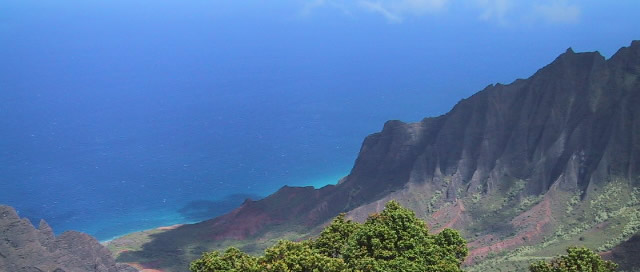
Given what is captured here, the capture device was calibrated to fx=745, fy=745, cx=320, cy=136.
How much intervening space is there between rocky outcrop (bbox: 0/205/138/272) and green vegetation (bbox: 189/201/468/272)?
3458 cm

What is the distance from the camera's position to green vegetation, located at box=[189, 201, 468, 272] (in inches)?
1407

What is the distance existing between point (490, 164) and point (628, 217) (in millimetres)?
20719

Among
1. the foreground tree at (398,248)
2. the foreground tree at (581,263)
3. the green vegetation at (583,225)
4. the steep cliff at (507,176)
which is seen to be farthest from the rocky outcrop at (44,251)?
the foreground tree at (581,263)

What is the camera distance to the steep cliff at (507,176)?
78562 mm

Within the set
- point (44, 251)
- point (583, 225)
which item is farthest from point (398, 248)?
point (583, 225)

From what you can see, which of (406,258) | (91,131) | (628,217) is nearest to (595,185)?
(628,217)

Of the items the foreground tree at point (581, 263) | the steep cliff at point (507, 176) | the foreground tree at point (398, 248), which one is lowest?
the foreground tree at point (581, 263)

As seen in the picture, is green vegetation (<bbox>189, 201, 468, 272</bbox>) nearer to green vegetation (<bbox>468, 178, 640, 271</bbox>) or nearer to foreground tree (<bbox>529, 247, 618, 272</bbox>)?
foreground tree (<bbox>529, 247, 618, 272</bbox>)

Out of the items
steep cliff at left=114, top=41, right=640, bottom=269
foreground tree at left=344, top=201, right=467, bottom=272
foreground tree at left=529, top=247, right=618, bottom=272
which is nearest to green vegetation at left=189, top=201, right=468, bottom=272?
Answer: foreground tree at left=344, top=201, right=467, bottom=272

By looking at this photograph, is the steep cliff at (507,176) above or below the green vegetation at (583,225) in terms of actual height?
above

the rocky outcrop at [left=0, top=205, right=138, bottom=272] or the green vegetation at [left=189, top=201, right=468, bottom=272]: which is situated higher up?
the rocky outcrop at [left=0, top=205, right=138, bottom=272]

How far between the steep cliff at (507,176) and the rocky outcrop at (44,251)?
14360 millimetres

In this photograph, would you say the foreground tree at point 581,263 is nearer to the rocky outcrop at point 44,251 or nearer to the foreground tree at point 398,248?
the foreground tree at point 398,248

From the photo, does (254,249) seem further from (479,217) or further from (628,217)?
(628,217)
